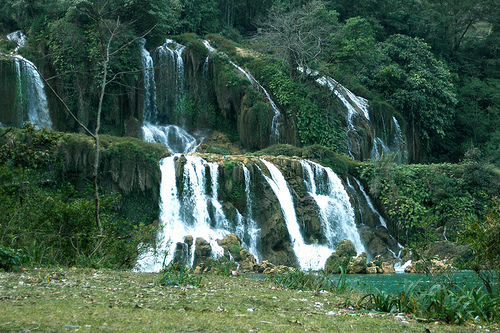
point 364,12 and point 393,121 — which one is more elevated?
point 364,12

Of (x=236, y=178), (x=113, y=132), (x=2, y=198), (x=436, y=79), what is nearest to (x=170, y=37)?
(x=113, y=132)

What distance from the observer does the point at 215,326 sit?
333 cm

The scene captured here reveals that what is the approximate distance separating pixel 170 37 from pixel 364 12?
17.2 metres

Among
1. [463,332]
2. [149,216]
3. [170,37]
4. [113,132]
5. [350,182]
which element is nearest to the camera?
[463,332]

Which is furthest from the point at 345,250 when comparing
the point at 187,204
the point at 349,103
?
the point at 349,103

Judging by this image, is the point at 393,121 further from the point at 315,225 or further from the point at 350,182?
the point at 315,225

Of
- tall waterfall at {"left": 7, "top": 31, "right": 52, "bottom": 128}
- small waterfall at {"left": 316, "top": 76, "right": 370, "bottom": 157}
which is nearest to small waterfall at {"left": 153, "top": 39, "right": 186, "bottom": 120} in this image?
tall waterfall at {"left": 7, "top": 31, "right": 52, "bottom": 128}

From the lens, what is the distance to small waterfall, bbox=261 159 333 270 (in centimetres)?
1717

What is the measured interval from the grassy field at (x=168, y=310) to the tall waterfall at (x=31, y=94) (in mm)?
17724

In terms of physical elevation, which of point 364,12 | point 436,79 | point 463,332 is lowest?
point 463,332

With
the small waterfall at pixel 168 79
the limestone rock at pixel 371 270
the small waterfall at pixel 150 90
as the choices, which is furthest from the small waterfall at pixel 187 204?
the small waterfall at pixel 168 79

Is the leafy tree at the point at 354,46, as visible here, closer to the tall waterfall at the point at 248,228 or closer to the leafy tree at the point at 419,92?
the leafy tree at the point at 419,92

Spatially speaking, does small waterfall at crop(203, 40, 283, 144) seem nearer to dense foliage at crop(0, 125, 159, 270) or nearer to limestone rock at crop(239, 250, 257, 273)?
limestone rock at crop(239, 250, 257, 273)

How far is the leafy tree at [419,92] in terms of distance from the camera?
29797mm
